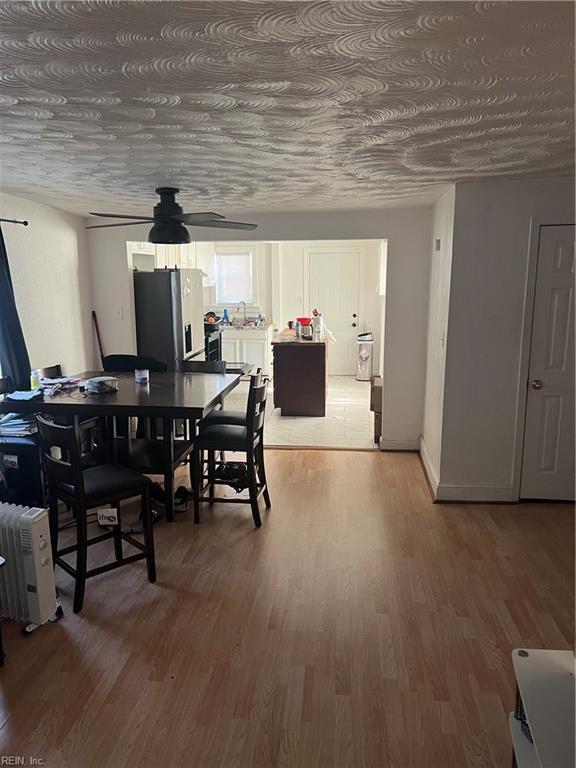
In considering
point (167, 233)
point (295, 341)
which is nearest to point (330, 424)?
point (295, 341)

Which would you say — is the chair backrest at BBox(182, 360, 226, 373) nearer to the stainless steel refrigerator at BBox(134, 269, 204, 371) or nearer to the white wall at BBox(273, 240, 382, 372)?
the stainless steel refrigerator at BBox(134, 269, 204, 371)

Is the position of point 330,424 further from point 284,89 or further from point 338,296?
point 284,89

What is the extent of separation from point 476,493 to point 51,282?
3926mm

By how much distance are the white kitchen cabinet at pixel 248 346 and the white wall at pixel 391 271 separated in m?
2.80

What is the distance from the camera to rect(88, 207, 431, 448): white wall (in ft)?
15.6

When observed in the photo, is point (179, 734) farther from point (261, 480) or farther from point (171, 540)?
point (261, 480)

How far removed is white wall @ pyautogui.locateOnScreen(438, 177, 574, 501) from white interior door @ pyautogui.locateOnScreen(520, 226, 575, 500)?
0.10 metres

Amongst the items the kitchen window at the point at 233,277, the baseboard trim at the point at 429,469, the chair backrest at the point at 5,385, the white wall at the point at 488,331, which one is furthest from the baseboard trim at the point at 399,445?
the kitchen window at the point at 233,277

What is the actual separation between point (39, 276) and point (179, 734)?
12.0 feet

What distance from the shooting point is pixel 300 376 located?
6.28 m

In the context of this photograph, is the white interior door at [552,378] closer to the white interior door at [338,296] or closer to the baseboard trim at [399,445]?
the baseboard trim at [399,445]

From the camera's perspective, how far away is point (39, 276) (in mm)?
4316

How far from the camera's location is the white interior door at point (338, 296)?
332 inches

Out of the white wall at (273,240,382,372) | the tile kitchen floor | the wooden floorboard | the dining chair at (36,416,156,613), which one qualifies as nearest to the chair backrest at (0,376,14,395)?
the dining chair at (36,416,156,613)
